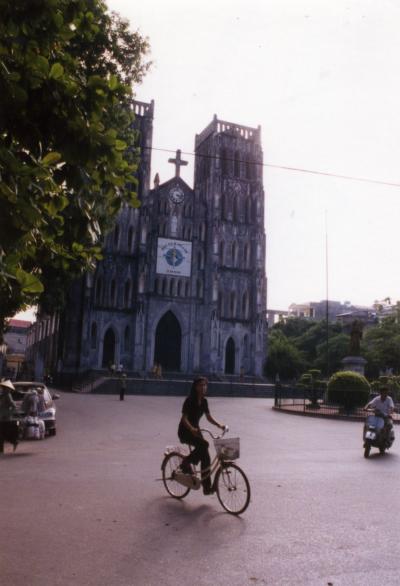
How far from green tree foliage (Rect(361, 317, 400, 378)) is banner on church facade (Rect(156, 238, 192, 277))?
2127 cm

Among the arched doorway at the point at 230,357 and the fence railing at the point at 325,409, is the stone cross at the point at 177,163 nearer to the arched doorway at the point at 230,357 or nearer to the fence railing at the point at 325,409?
the arched doorway at the point at 230,357

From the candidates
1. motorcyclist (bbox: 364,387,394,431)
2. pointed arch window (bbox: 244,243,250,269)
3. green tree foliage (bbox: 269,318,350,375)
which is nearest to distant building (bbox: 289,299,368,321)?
green tree foliage (bbox: 269,318,350,375)

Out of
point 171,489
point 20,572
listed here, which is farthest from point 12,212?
point 171,489

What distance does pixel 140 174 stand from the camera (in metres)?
46.0

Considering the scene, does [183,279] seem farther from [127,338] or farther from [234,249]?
[127,338]

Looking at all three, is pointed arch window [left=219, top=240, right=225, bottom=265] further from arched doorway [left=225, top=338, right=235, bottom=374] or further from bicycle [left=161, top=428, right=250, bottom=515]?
bicycle [left=161, top=428, right=250, bottom=515]

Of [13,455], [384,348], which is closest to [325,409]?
[13,455]

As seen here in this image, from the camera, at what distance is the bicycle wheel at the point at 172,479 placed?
7.31 metres

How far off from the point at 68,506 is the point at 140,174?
136 ft

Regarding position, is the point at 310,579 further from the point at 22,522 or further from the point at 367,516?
the point at 22,522

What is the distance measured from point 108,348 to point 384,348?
2685cm

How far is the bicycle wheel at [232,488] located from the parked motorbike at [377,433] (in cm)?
551

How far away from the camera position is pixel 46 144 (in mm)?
3744

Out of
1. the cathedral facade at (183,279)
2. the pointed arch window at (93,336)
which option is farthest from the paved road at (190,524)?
the cathedral facade at (183,279)
